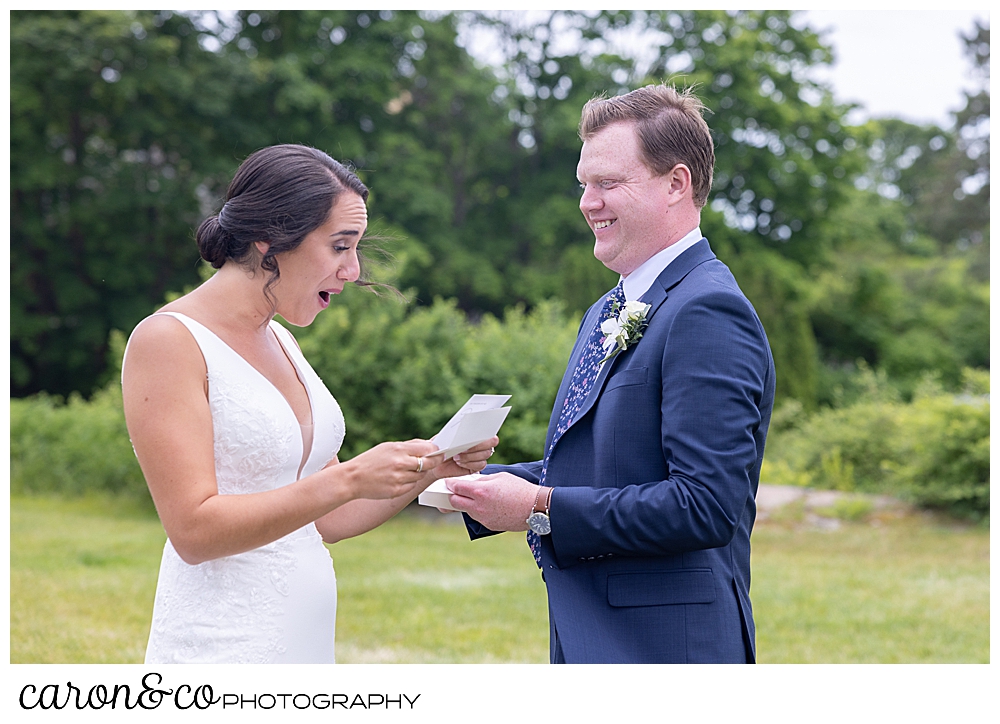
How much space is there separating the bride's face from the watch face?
2.82ft

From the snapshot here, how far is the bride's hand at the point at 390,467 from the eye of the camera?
2.37 m

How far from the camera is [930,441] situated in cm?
988

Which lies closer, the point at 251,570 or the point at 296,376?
the point at 251,570

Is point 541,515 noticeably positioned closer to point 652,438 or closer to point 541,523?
point 541,523

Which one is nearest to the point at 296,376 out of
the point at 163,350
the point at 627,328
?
the point at 163,350

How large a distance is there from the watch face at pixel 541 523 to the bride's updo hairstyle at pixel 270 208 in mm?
1016

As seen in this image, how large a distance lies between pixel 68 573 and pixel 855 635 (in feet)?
21.6

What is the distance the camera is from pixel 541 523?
98.5 inches

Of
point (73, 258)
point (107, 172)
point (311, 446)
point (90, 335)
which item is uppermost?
point (311, 446)

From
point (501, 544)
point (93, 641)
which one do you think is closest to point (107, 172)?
point (501, 544)

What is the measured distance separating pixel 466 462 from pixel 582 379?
0.45 meters
